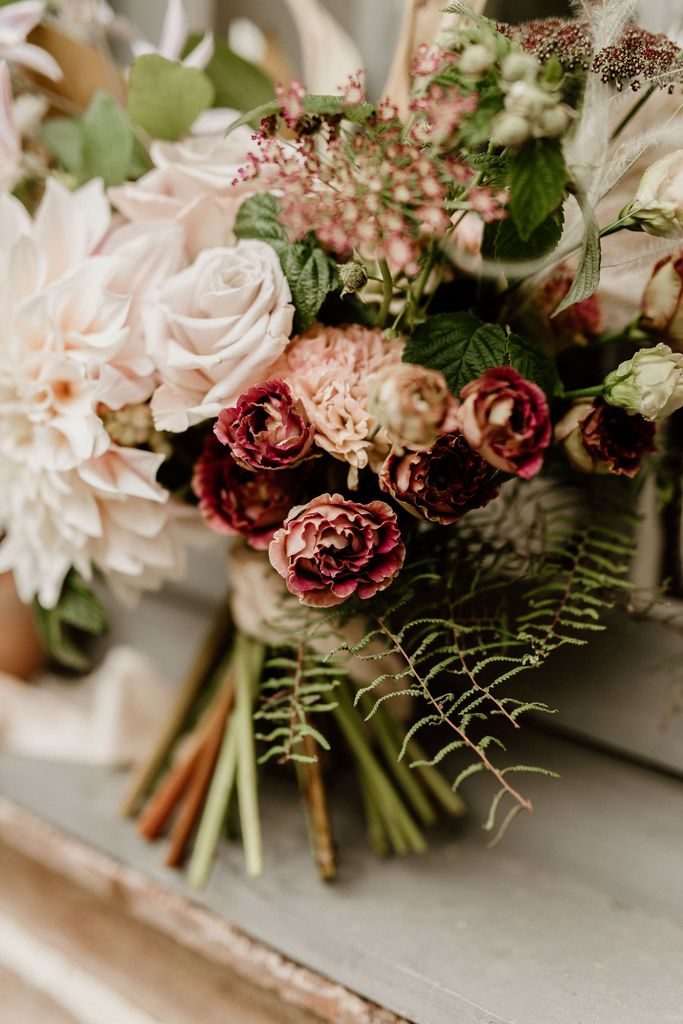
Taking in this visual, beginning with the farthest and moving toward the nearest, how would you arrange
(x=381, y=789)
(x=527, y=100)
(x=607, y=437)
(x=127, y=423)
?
1. (x=381, y=789)
2. (x=127, y=423)
3. (x=607, y=437)
4. (x=527, y=100)

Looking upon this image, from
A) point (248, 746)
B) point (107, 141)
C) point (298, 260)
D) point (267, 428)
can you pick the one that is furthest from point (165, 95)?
point (248, 746)

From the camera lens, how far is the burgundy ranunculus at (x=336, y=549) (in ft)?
1.44

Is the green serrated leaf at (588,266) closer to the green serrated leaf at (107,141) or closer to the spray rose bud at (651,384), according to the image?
the spray rose bud at (651,384)

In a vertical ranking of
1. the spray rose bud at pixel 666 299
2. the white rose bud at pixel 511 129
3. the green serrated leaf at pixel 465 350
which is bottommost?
the green serrated leaf at pixel 465 350

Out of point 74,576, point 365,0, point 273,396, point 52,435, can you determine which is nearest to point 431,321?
point 273,396

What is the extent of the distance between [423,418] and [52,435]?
0.28 metres

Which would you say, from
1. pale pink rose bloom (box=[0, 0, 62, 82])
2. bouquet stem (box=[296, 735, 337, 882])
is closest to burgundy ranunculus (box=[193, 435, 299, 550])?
bouquet stem (box=[296, 735, 337, 882])

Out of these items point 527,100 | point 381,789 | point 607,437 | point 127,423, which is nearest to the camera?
point 527,100

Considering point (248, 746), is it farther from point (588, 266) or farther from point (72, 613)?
point (588, 266)

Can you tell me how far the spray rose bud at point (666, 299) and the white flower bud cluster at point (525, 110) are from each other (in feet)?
0.44

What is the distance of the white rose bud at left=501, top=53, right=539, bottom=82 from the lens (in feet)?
1.24

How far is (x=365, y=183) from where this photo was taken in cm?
43

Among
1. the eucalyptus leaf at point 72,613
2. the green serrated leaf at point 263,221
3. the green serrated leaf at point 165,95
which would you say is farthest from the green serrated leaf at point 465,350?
the eucalyptus leaf at point 72,613

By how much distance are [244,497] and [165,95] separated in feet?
0.95
